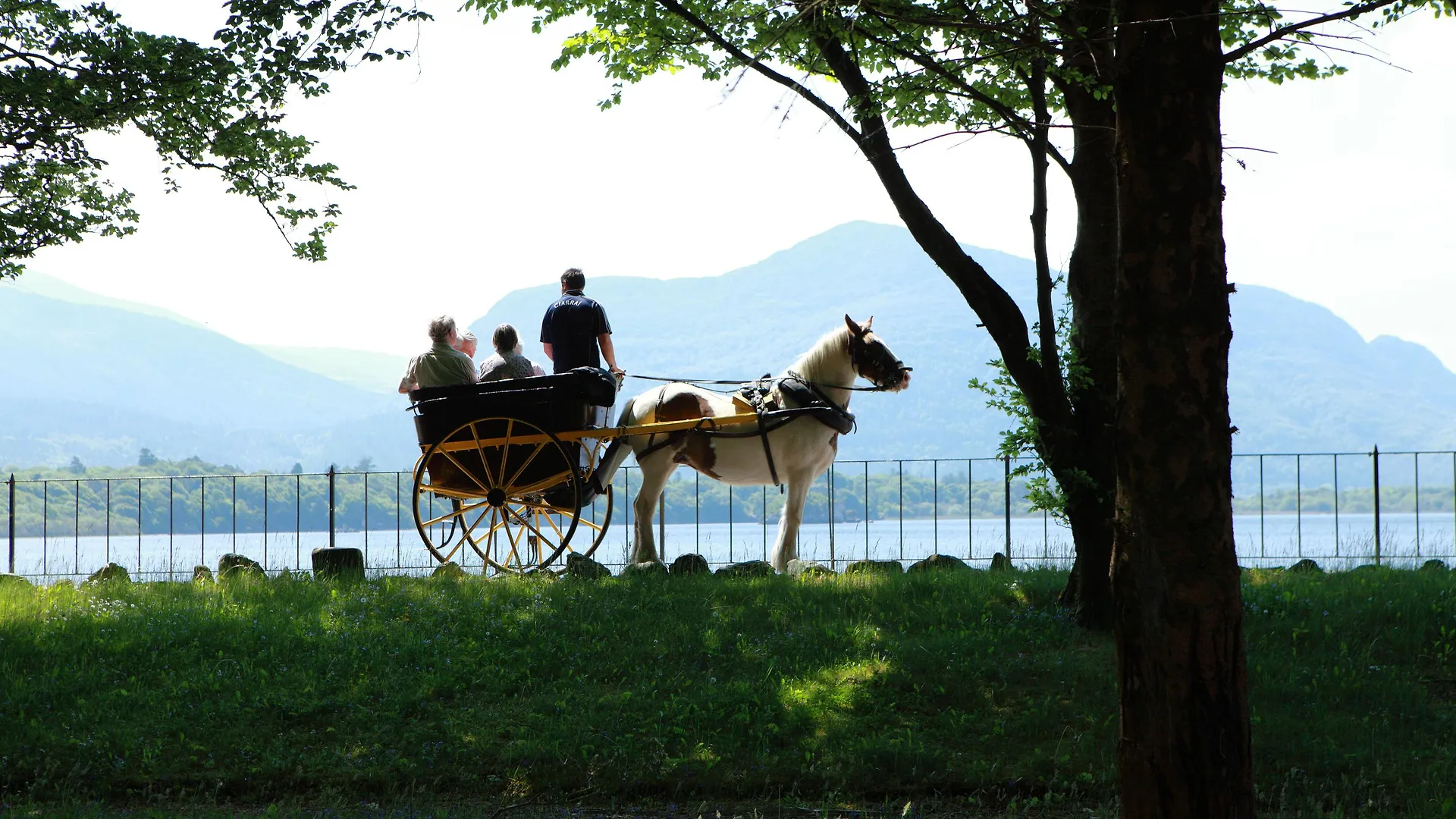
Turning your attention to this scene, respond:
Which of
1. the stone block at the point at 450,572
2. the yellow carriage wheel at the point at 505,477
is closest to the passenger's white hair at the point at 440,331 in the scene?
the yellow carriage wheel at the point at 505,477

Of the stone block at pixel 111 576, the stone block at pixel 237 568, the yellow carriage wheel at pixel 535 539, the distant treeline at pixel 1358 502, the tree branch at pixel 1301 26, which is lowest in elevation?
the distant treeline at pixel 1358 502

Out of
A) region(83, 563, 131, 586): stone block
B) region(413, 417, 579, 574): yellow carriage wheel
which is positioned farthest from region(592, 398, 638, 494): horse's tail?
region(83, 563, 131, 586): stone block

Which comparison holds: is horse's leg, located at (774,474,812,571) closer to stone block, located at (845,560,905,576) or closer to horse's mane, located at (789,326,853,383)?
stone block, located at (845,560,905,576)

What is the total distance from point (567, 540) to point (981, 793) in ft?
15.2

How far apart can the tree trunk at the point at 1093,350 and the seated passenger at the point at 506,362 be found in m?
4.58

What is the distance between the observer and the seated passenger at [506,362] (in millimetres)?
9562

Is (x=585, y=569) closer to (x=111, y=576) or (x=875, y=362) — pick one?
(x=875, y=362)

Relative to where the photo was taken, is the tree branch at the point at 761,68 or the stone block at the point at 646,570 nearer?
the tree branch at the point at 761,68

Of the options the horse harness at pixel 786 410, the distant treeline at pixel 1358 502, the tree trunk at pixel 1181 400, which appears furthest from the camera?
the distant treeline at pixel 1358 502

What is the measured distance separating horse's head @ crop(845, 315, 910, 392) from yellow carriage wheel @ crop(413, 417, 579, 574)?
2.48 metres

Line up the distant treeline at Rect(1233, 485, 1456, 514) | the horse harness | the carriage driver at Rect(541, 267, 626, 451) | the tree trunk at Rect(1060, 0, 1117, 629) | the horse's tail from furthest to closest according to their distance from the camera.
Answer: the distant treeline at Rect(1233, 485, 1456, 514), the horse's tail, the carriage driver at Rect(541, 267, 626, 451), the horse harness, the tree trunk at Rect(1060, 0, 1117, 629)

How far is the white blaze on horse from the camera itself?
9.20 metres

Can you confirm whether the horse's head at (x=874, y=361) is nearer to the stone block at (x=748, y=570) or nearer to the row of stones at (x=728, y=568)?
the row of stones at (x=728, y=568)

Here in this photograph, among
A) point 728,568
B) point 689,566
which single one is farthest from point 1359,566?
point 689,566
